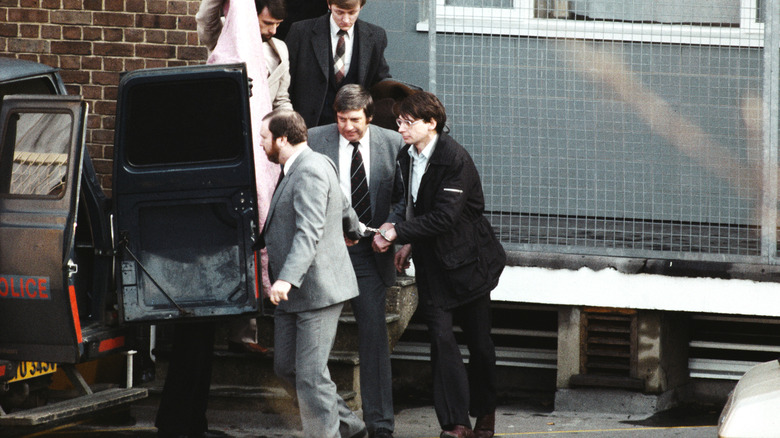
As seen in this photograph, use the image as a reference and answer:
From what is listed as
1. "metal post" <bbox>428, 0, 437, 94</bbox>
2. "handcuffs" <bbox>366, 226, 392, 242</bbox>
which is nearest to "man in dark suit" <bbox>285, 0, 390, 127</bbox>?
"metal post" <bbox>428, 0, 437, 94</bbox>

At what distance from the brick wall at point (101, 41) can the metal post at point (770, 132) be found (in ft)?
12.6

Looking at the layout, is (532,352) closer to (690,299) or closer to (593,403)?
(593,403)

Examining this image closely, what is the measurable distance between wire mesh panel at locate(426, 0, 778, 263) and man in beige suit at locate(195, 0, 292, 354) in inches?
49.9

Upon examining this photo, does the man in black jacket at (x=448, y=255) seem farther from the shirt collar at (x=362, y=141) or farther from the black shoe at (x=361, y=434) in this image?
the black shoe at (x=361, y=434)

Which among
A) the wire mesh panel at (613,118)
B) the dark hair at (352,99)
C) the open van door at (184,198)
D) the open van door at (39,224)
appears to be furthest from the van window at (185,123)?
the wire mesh panel at (613,118)

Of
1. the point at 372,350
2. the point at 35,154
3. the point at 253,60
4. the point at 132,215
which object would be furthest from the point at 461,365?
the point at 35,154

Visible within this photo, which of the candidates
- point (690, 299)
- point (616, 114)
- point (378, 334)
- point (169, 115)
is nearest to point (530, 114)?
point (616, 114)

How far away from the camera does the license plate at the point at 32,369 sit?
20.9 ft

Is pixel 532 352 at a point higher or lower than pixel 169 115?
lower

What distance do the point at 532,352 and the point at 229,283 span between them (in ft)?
9.18

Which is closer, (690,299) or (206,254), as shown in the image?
(206,254)

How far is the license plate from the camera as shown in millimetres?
6379

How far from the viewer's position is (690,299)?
7652 millimetres

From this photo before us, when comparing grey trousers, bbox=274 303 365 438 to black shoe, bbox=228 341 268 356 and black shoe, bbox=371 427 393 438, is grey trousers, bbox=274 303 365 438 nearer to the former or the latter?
black shoe, bbox=371 427 393 438
